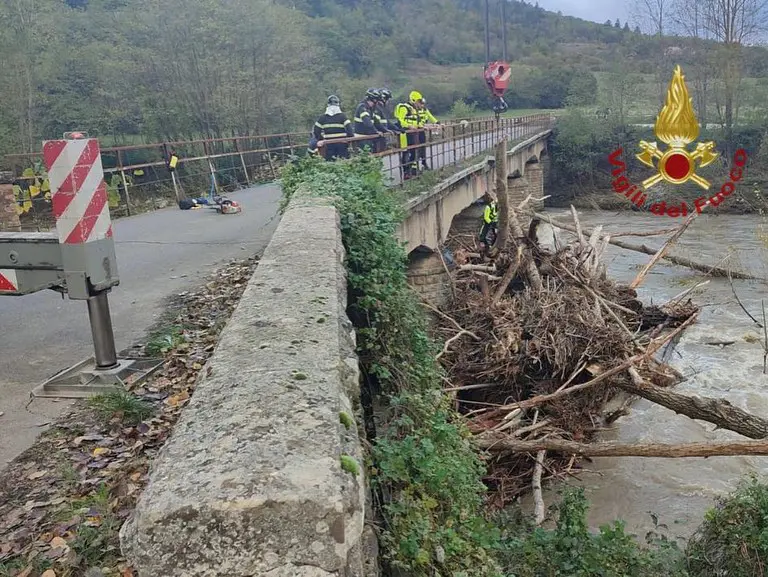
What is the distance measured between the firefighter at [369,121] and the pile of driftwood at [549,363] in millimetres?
2574

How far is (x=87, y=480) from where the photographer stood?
3131 millimetres

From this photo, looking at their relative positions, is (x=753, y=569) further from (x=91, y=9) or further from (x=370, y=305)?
(x=91, y=9)

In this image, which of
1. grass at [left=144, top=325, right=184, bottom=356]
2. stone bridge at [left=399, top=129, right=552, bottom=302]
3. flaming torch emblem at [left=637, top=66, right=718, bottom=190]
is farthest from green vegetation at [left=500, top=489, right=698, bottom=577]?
stone bridge at [left=399, top=129, right=552, bottom=302]

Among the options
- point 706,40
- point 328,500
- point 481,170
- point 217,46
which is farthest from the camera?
point 706,40

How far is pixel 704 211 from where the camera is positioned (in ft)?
100

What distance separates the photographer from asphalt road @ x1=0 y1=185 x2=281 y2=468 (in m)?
4.01

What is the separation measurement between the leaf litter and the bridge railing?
693 cm

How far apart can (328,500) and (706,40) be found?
3678 centimetres

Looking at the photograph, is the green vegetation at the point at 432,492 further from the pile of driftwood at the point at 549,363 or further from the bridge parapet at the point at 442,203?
the bridge parapet at the point at 442,203

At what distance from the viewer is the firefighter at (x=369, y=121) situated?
45.5ft

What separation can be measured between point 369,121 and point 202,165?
29.7 feet

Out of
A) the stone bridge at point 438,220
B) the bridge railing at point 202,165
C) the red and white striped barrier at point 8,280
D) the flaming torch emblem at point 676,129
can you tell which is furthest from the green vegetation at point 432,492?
the bridge railing at point 202,165

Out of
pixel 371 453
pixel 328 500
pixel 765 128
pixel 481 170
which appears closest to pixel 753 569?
pixel 371 453

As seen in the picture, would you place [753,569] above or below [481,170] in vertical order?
below
